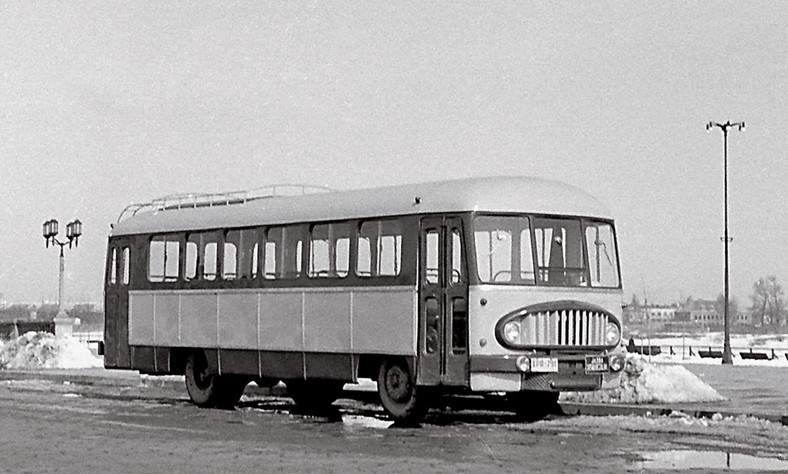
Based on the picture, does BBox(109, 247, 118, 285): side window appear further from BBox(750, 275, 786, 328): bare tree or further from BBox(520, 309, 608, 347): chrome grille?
BBox(750, 275, 786, 328): bare tree

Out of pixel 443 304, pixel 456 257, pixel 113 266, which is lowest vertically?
pixel 443 304

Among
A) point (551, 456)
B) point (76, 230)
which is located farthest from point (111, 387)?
point (76, 230)

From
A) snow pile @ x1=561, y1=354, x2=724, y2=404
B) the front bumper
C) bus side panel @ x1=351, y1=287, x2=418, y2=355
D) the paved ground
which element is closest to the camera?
the front bumper

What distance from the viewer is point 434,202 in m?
20.4

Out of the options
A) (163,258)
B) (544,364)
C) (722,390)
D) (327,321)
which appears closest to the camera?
(544,364)

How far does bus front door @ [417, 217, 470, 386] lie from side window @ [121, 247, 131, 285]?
8.32m

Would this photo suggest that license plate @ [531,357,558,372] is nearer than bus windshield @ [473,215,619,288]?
Yes

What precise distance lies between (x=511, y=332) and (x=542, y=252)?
132 centimetres

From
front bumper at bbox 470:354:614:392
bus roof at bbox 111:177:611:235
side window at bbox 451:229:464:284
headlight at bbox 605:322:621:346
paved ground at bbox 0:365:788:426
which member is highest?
bus roof at bbox 111:177:611:235

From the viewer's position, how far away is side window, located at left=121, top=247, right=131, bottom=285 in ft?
88.4

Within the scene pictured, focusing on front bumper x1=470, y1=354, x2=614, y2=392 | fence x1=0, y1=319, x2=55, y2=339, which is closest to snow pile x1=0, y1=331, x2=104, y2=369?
fence x1=0, y1=319, x2=55, y2=339

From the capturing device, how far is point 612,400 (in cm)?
2339

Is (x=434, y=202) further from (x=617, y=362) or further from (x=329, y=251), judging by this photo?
(x=617, y=362)

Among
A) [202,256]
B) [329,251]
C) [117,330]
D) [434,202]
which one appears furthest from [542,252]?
[117,330]
